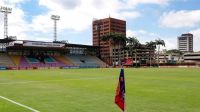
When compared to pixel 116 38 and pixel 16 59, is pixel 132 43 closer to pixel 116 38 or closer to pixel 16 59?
pixel 116 38

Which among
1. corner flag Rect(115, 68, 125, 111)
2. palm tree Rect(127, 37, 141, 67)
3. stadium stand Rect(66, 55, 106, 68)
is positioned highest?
palm tree Rect(127, 37, 141, 67)

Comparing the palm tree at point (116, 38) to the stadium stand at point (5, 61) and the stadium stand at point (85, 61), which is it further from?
the stadium stand at point (5, 61)

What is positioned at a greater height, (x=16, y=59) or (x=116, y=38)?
(x=116, y=38)

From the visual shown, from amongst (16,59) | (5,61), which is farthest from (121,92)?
(16,59)

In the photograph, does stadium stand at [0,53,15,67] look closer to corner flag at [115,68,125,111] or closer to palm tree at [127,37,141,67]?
palm tree at [127,37,141,67]

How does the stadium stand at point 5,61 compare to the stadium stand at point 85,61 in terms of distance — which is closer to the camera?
the stadium stand at point 5,61

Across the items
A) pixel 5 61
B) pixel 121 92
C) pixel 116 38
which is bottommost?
pixel 5 61

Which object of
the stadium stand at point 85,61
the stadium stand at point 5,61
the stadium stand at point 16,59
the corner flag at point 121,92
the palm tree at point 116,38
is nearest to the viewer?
the corner flag at point 121,92

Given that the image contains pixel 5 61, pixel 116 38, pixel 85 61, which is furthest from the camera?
pixel 116 38

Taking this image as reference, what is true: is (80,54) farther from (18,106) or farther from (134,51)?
(18,106)

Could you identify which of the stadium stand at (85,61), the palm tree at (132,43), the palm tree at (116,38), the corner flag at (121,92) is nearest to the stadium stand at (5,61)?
the stadium stand at (85,61)

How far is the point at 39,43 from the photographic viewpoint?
108 m

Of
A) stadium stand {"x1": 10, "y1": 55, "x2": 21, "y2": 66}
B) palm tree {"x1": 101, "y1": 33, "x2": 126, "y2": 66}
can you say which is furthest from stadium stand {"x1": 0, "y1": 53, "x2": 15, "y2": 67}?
palm tree {"x1": 101, "y1": 33, "x2": 126, "y2": 66}

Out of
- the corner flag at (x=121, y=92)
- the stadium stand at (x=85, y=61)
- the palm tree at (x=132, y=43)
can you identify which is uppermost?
the palm tree at (x=132, y=43)
